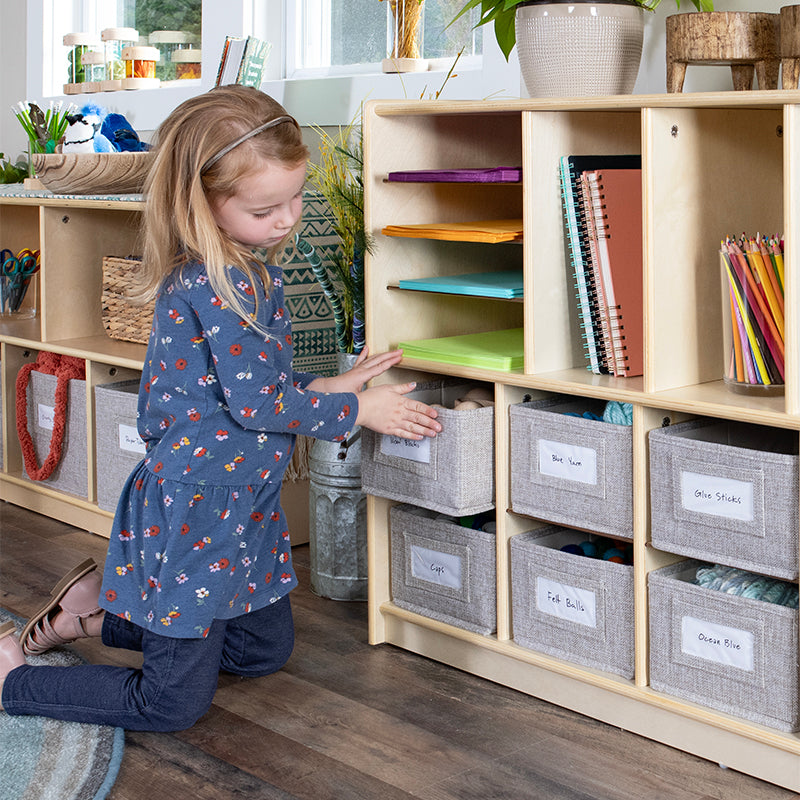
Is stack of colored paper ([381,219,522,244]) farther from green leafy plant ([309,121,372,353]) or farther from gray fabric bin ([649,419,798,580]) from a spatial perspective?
gray fabric bin ([649,419,798,580])

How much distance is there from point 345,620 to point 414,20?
1372 millimetres

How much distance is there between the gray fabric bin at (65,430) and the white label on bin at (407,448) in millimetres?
1121

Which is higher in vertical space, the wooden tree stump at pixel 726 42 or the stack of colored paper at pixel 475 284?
the wooden tree stump at pixel 726 42

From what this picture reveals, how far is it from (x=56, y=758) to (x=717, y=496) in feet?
3.31

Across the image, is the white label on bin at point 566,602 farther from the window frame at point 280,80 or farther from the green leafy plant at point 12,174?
the green leafy plant at point 12,174

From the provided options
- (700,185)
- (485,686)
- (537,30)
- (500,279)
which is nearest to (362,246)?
(500,279)

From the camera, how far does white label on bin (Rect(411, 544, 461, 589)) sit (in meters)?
1.93

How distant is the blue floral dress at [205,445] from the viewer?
1689 millimetres

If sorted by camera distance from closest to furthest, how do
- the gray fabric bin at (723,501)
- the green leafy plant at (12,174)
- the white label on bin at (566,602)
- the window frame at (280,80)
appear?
the gray fabric bin at (723,501) → the white label on bin at (566,602) → the window frame at (280,80) → the green leafy plant at (12,174)

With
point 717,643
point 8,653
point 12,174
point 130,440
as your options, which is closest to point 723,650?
point 717,643

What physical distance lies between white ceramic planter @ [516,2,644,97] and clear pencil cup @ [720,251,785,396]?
387 millimetres

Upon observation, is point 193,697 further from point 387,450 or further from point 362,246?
point 362,246

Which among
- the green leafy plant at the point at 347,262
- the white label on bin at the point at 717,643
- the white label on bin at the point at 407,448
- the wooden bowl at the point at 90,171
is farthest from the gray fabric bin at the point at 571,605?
the wooden bowl at the point at 90,171

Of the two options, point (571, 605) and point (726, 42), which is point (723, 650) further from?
point (726, 42)
